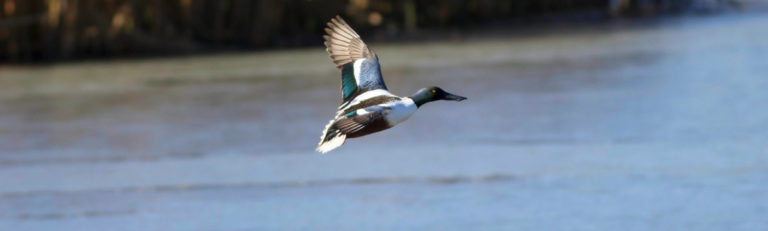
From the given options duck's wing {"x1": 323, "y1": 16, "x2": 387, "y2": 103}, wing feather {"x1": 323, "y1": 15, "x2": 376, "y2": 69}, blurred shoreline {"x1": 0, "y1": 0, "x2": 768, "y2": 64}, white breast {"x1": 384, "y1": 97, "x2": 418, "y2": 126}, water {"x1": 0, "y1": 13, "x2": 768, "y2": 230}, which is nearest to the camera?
white breast {"x1": 384, "y1": 97, "x2": 418, "y2": 126}

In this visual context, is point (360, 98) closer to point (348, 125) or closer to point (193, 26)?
point (348, 125)

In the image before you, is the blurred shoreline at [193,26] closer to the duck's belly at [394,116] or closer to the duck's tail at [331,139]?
the duck's tail at [331,139]

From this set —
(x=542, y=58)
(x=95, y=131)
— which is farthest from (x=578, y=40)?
(x=95, y=131)

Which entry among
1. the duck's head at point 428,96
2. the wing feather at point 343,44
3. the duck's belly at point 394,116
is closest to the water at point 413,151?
the wing feather at point 343,44

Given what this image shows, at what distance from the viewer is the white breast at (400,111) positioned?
3631 mm

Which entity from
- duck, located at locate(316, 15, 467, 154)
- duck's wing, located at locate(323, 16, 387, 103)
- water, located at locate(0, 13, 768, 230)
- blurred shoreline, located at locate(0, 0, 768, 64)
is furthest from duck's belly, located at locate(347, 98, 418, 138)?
blurred shoreline, located at locate(0, 0, 768, 64)

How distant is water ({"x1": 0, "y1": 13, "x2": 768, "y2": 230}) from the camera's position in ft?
21.6

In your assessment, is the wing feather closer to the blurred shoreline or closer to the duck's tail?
the duck's tail

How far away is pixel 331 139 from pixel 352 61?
60cm

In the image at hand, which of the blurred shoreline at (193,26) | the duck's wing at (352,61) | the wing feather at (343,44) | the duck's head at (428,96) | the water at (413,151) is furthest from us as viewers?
the blurred shoreline at (193,26)

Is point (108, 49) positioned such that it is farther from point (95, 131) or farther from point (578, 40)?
point (95, 131)

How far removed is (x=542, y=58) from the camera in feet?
48.4

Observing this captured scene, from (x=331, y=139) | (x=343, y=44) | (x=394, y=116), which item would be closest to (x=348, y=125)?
(x=331, y=139)

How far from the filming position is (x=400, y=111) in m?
3.65
